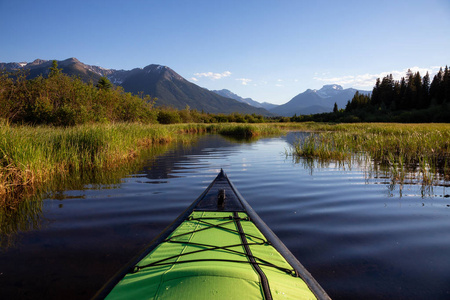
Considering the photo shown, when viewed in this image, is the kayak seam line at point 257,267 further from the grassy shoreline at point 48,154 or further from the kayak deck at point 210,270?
the grassy shoreline at point 48,154

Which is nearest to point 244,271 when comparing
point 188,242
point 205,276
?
point 205,276

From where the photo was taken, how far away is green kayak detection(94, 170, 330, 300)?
1.56 metres

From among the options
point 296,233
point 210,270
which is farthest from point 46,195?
point 210,270

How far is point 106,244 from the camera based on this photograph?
341cm

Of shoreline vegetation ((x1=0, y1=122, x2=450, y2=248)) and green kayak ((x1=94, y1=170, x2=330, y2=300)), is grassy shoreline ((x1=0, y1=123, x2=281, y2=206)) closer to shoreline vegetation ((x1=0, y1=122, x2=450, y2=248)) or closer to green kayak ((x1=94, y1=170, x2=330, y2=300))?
shoreline vegetation ((x1=0, y1=122, x2=450, y2=248))

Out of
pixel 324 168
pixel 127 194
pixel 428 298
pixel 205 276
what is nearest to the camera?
pixel 205 276

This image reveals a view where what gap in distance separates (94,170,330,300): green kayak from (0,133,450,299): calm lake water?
80 cm

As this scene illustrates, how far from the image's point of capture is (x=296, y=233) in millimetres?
3760

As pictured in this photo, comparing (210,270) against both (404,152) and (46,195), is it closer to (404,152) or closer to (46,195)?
(46,195)

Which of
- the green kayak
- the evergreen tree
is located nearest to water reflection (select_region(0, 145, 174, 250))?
the green kayak

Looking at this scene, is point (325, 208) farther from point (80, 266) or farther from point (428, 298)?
point (80, 266)

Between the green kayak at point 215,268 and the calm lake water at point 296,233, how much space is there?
80cm

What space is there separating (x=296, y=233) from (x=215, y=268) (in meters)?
2.40

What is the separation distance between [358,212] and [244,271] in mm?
3829
